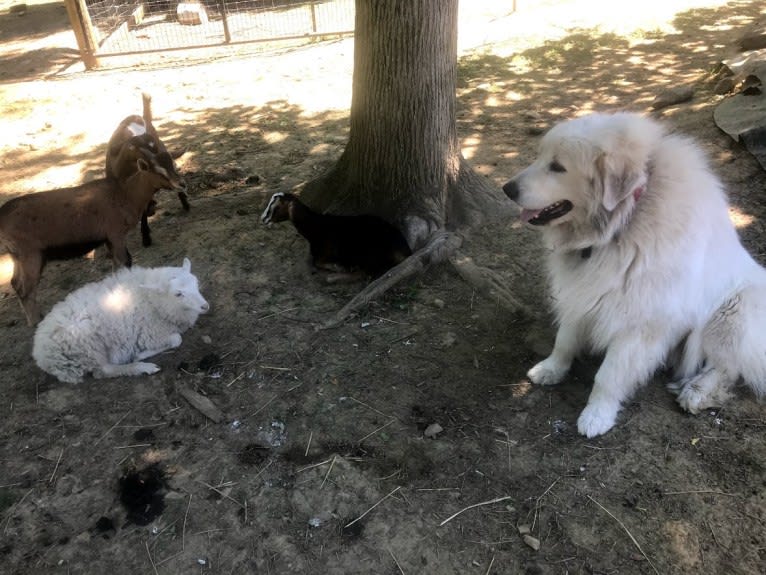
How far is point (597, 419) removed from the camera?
332 centimetres

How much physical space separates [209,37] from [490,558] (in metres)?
13.9

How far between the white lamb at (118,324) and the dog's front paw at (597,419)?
9.85 feet

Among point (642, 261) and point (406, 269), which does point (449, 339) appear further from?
point (642, 261)

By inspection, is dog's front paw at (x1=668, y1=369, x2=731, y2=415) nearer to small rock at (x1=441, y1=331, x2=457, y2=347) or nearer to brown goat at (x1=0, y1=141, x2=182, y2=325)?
small rock at (x1=441, y1=331, x2=457, y2=347)

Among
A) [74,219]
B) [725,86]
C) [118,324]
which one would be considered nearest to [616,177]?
[118,324]

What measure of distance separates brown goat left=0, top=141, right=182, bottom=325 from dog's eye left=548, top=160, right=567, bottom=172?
13.0 feet

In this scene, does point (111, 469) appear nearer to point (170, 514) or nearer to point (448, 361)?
point (170, 514)

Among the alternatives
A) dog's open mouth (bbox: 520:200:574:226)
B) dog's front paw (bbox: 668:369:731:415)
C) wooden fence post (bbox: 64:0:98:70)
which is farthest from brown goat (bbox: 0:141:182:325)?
wooden fence post (bbox: 64:0:98:70)

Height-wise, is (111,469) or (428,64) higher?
(428,64)

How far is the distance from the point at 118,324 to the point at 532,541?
131 inches

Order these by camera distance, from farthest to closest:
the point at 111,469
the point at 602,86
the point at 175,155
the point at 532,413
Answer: the point at 602,86 < the point at 175,155 < the point at 532,413 < the point at 111,469

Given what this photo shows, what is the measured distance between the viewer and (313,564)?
2754 mm

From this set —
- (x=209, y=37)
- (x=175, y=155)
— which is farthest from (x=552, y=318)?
(x=209, y=37)

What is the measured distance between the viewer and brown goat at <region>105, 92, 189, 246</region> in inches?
223
